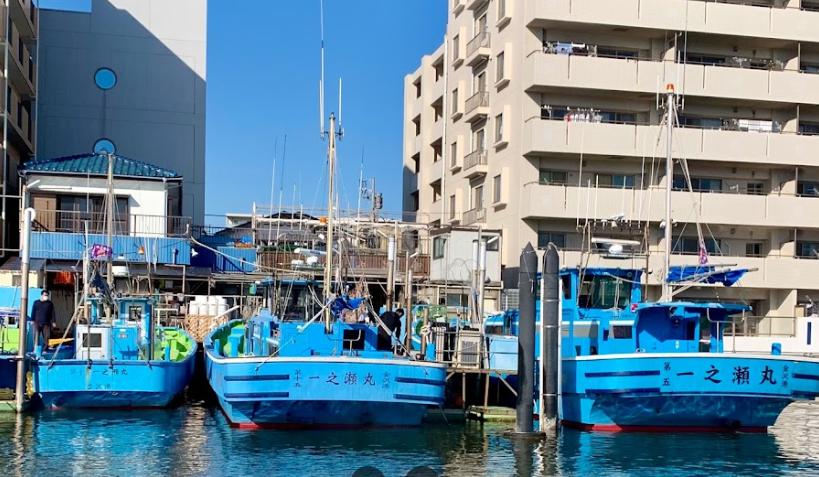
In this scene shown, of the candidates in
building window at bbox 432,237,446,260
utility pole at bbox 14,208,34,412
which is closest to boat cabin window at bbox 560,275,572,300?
utility pole at bbox 14,208,34,412

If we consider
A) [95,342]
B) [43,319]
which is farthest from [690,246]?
[43,319]

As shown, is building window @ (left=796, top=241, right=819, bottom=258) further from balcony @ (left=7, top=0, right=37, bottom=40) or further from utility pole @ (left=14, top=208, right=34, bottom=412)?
balcony @ (left=7, top=0, right=37, bottom=40)

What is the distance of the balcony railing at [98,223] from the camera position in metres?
40.2

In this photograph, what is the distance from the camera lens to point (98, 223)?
40.4 metres

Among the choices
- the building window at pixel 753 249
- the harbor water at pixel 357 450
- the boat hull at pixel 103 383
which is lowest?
the harbor water at pixel 357 450

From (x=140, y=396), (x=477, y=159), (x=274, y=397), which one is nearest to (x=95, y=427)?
(x=140, y=396)

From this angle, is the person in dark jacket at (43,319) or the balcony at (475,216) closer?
the person in dark jacket at (43,319)

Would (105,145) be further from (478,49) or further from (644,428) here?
(644,428)

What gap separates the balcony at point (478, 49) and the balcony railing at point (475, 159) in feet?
14.3

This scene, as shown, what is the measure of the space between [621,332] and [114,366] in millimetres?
12348

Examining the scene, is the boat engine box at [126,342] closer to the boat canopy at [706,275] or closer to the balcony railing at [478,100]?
the boat canopy at [706,275]

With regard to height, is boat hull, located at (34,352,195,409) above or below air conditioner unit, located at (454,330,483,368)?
below

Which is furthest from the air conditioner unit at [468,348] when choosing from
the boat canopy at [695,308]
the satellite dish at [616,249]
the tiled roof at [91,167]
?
the tiled roof at [91,167]

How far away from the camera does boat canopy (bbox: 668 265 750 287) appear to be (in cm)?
2542
